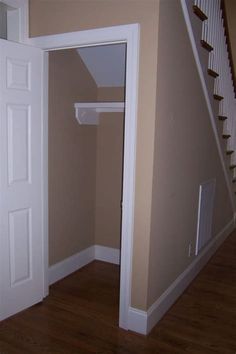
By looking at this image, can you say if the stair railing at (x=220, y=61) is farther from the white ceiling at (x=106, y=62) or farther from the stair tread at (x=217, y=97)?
the white ceiling at (x=106, y=62)

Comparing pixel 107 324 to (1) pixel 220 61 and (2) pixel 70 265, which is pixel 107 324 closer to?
(2) pixel 70 265

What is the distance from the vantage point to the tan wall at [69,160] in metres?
3.05

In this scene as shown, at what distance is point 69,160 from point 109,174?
1.79 feet

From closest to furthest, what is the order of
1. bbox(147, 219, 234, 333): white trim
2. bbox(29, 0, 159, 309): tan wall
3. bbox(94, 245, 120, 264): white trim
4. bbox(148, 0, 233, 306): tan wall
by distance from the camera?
bbox(29, 0, 159, 309): tan wall → bbox(148, 0, 233, 306): tan wall → bbox(147, 219, 234, 333): white trim → bbox(94, 245, 120, 264): white trim

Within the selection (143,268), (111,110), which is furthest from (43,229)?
(111,110)

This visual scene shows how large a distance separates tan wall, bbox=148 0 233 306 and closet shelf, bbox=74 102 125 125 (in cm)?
68

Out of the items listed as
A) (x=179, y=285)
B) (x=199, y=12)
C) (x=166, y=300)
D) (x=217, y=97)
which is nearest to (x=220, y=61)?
(x=217, y=97)

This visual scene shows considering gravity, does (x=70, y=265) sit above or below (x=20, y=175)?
below

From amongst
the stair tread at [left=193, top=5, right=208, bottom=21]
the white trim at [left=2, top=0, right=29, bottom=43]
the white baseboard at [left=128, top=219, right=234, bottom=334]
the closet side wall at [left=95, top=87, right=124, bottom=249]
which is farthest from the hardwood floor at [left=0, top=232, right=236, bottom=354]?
the stair tread at [left=193, top=5, right=208, bottom=21]

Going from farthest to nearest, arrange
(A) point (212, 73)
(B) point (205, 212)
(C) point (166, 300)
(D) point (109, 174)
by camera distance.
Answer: (D) point (109, 174) < (B) point (205, 212) < (A) point (212, 73) < (C) point (166, 300)

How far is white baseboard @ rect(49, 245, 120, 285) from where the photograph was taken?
3211mm

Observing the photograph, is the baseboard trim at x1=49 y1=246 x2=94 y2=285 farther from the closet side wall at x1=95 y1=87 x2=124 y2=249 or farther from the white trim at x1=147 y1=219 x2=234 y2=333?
the white trim at x1=147 y1=219 x2=234 y2=333

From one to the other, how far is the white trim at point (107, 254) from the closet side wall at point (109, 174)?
1.7 inches

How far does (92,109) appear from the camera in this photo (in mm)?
→ 3469
